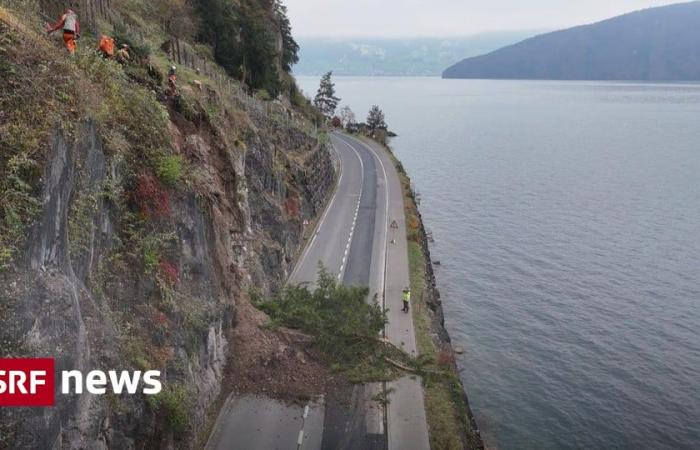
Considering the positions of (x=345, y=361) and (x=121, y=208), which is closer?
(x=121, y=208)

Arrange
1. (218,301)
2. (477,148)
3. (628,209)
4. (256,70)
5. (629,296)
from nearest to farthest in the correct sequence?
(218,301)
(629,296)
(256,70)
(628,209)
(477,148)

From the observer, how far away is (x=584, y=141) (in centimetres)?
11581

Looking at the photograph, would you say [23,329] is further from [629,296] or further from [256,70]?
[256,70]

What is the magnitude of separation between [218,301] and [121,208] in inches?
229

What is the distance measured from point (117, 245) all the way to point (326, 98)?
108 m

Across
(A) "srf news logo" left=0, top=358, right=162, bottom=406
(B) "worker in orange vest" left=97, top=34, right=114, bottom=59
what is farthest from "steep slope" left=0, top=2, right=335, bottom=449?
(B) "worker in orange vest" left=97, top=34, right=114, bottom=59

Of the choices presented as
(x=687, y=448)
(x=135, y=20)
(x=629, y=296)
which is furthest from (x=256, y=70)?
(x=687, y=448)

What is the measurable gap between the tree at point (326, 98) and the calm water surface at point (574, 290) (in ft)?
90.0

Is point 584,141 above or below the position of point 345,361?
above

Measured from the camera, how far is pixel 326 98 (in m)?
121

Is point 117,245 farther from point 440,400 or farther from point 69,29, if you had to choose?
point 440,400

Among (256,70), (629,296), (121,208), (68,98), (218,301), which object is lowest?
(629,296)

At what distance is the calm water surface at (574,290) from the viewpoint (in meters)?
28.5

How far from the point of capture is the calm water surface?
2845 cm
